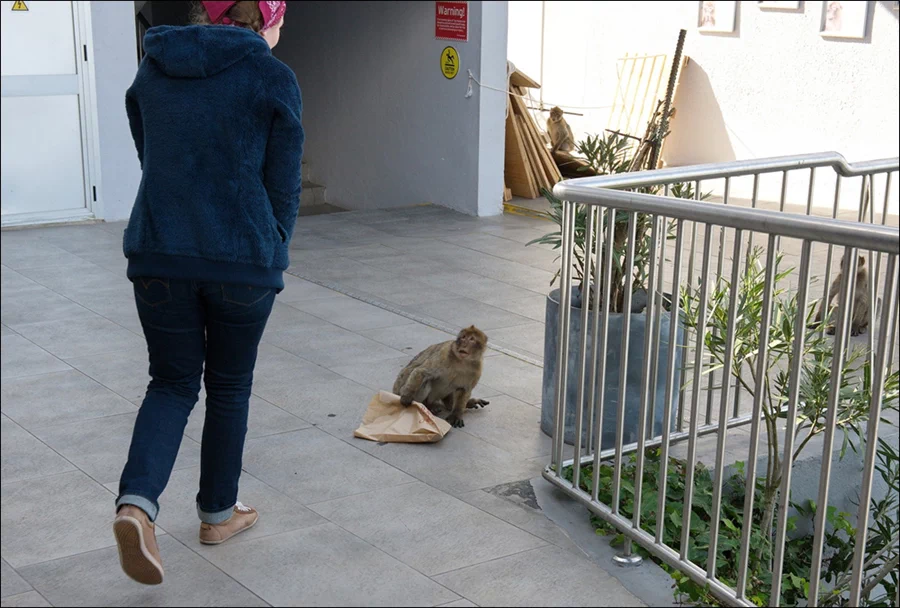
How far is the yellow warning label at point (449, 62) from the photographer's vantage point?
31.6ft

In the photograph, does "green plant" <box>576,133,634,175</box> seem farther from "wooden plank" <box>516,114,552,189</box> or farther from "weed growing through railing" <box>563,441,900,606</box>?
"wooden plank" <box>516,114,552,189</box>

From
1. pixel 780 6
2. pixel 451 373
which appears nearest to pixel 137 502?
pixel 451 373

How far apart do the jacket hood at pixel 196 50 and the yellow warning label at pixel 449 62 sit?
6.98 metres

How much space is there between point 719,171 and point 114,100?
6.29m

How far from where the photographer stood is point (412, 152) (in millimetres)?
10406

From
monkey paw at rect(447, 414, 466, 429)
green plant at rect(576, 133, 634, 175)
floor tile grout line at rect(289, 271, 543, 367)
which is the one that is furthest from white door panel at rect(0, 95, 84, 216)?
green plant at rect(576, 133, 634, 175)

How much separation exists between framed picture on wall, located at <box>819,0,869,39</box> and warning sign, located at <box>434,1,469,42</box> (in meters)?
3.86

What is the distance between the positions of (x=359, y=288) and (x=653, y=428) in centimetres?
325

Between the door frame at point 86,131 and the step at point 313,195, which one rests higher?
the door frame at point 86,131

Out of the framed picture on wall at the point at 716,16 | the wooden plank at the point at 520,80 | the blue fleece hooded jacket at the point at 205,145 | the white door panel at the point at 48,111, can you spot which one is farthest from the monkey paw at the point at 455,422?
the framed picture on wall at the point at 716,16

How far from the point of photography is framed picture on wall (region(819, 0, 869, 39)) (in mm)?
10273

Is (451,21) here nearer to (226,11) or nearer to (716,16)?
(716,16)

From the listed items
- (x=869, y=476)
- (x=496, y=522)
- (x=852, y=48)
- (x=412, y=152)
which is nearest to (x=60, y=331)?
(x=496, y=522)

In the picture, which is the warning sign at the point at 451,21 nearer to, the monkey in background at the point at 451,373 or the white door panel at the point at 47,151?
the white door panel at the point at 47,151
